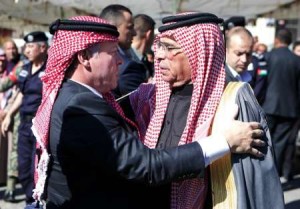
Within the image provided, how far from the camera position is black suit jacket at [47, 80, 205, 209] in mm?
2383

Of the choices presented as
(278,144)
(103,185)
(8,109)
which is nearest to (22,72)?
(8,109)

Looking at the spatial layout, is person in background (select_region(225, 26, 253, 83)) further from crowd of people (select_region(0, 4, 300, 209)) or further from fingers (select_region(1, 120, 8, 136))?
fingers (select_region(1, 120, 8, 136))

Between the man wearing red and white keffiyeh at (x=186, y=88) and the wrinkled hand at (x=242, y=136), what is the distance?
133mm

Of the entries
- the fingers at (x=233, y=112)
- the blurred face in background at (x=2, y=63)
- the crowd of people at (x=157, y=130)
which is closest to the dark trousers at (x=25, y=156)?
the blurred face in background at (x=2, y=63)

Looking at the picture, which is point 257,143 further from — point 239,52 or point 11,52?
point 11,52

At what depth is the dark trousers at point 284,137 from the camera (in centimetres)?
848

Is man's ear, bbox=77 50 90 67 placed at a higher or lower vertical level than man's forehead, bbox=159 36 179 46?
lower

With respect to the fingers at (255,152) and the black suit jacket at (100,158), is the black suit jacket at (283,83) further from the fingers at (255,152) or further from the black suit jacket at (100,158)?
the black suit jacket at (100,158)

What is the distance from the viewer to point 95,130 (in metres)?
2.38

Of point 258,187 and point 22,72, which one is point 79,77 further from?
point 22,72

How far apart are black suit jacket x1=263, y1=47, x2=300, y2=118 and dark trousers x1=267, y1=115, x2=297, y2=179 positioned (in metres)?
0.14

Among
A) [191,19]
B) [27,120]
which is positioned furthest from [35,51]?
[191,19]

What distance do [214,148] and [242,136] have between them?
125mm

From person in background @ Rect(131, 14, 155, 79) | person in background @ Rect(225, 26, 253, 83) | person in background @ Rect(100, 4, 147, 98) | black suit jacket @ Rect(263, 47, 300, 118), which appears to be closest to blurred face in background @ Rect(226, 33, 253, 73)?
person in background @ Rect(225, 26, 253, 83)
